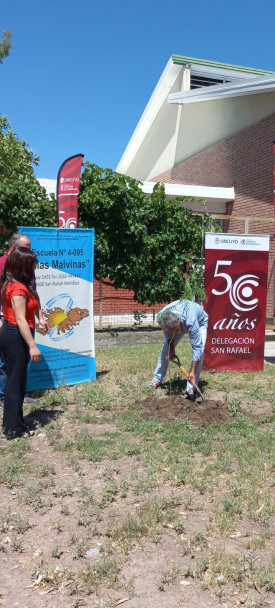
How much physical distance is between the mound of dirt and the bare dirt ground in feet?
3.14

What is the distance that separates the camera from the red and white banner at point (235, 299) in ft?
25.3

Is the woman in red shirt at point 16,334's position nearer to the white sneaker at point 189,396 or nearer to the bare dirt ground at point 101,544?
the bare dirt ground at point 101,544

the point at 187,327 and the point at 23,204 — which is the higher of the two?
the point at 23,204

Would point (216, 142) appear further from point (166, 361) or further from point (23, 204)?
point (166, 361)

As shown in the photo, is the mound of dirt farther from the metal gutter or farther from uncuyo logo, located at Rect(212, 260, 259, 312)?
the metal gutter

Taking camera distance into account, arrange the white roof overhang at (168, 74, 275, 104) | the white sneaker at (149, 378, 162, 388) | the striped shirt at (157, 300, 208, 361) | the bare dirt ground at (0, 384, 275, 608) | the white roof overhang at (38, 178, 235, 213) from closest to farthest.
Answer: the bare dirt ground at (0, 384, 275, 608) → the striped shirt at (157, 300, 208, 361) → the white sneaker at (149, 378, 162, 388) → the white roof overhang at (168, 74, 275, 104) → the white roof overhang at (38, 178, 235, 213)

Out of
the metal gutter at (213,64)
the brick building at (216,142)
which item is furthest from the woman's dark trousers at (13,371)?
the metal gutter at (213,64)

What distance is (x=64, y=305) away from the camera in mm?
6984

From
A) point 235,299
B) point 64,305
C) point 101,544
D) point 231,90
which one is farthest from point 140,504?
point 231,90

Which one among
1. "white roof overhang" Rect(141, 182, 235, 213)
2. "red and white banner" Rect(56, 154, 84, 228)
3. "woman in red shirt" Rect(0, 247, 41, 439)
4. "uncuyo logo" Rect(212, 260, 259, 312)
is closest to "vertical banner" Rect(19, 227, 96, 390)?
"woman in red shirt" Rect(0, 247, 41, 439)

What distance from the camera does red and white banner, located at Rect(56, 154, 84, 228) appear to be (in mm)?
9852

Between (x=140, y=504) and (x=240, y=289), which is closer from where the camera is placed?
(x=140, y=504)

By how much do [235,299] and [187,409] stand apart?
253cm

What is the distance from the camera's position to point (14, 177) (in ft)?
35.1
